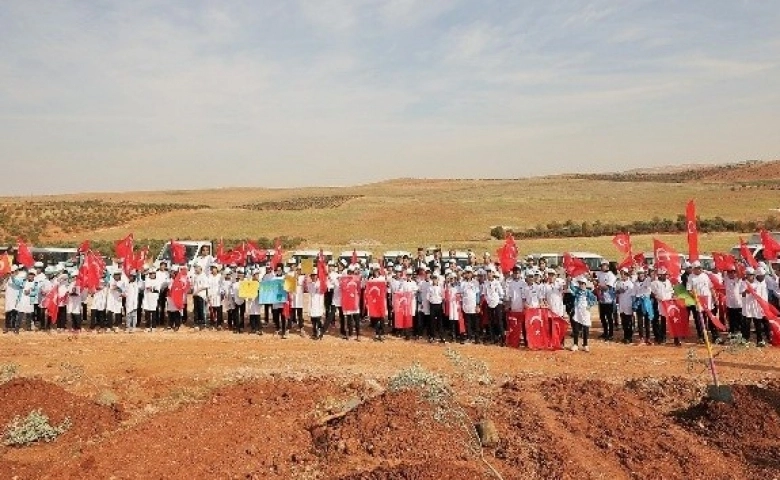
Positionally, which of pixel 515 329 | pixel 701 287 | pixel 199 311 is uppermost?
pixel 701 287

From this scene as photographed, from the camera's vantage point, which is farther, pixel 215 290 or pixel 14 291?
pixel 215 290

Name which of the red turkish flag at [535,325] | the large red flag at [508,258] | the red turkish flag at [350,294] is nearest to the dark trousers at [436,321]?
the red turkish flag at [350,294]

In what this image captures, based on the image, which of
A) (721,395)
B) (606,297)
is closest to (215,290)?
(606,297)

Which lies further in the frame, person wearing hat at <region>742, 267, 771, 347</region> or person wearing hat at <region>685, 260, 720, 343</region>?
person wearing hat at <region>685, 260, 720, 343</region>

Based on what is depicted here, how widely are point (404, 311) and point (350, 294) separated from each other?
1.34m

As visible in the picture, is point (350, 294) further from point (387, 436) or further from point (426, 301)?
point (387, 436)

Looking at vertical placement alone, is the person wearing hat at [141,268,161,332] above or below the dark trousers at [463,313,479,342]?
above

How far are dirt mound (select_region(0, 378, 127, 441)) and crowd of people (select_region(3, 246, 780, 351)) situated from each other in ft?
20.8

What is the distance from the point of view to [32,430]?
9141mm

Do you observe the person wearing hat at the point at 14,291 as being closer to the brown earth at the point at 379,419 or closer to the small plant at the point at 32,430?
the brown earth at the point at 379,419

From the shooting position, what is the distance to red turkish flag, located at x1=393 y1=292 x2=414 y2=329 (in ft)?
51.8

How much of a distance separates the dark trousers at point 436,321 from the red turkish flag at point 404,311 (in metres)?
0.49

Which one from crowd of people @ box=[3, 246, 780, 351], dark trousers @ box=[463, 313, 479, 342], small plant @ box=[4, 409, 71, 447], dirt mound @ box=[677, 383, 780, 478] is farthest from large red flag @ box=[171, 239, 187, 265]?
dirt mound @ box=[677, 383, 780, 478]

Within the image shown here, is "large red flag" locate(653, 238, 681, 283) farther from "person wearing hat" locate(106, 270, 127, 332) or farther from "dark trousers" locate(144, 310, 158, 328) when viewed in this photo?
"person wearing hat" locate(106, 270, 127, 332)
